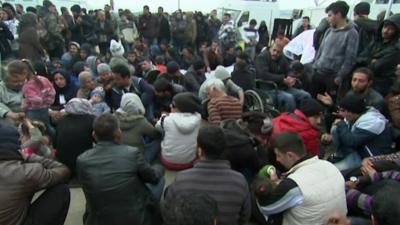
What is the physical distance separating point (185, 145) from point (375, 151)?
Answer: 5.55 feet

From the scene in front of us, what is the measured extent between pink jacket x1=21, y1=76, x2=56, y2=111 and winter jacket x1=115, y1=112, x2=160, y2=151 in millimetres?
960

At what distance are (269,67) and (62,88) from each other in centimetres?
281

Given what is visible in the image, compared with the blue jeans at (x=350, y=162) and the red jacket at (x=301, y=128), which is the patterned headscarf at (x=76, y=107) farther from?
the blue jeans at (x=350, y=162)

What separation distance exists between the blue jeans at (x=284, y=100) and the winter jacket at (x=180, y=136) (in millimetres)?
1739

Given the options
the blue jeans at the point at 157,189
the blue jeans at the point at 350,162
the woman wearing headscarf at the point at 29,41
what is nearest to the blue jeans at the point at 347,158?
the blue jeans at the point at 350,162

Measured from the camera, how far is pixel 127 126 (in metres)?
3.28

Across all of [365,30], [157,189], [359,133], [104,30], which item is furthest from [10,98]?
[104,30]

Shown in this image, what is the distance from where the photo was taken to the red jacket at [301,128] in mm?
3088

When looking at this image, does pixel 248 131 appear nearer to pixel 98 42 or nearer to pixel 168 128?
pixel 168 128

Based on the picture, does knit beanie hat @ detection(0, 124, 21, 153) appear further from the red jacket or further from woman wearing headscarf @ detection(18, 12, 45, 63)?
woman wearing headscarf @ detection(18, 12, 45, 63)

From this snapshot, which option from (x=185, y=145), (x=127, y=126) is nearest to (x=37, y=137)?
(x=127, y=126)

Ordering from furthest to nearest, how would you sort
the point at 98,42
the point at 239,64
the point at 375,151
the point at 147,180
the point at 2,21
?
the point at 98,42 < the point at 2,21 < the point at 239,64 < the point at 375,151 < the point at 147,180

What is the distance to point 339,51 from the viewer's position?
433 centimetres

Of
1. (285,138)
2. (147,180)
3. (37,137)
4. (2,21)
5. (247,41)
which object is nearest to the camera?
(285,138)
